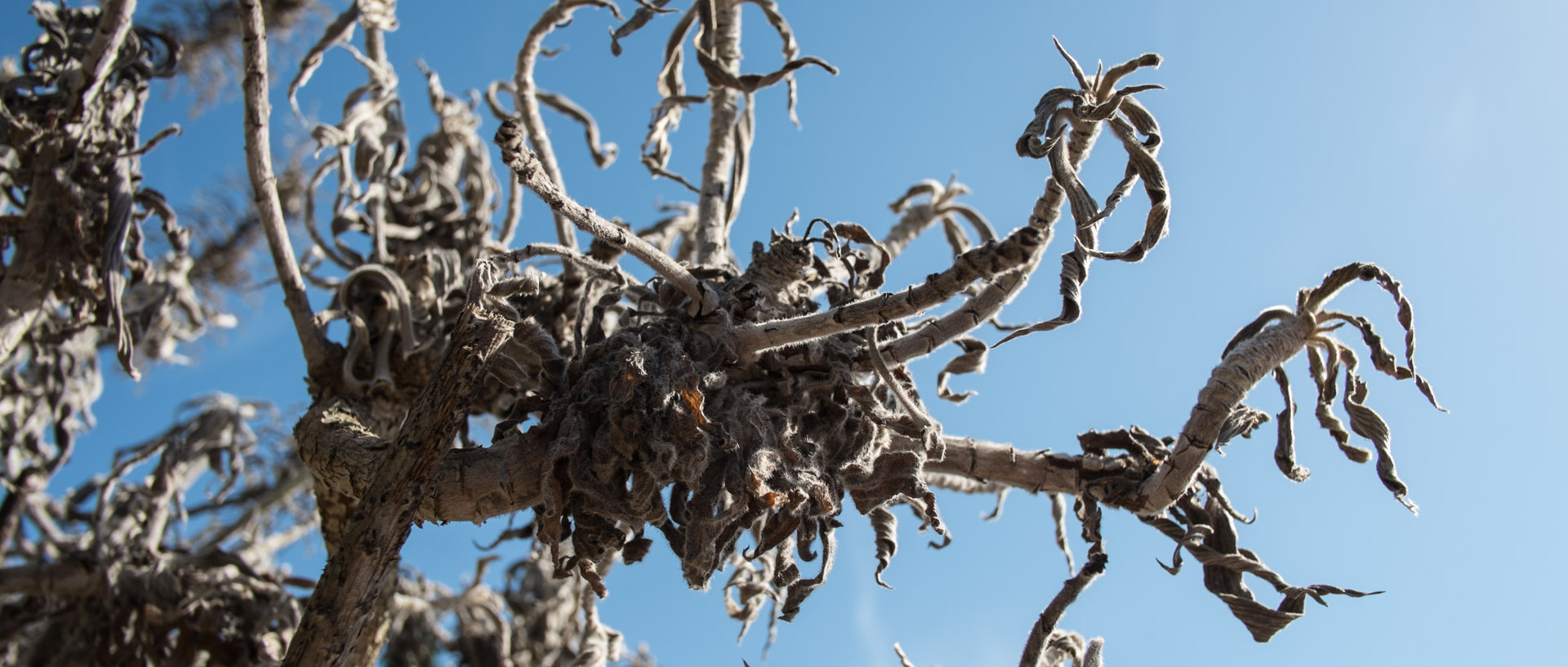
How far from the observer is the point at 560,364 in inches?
76.5

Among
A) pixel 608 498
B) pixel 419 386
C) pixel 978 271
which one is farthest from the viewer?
pixel 419 386

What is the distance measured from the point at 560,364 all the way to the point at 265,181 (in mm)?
997

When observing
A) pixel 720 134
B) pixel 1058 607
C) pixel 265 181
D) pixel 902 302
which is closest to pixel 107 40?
pixel 265 181

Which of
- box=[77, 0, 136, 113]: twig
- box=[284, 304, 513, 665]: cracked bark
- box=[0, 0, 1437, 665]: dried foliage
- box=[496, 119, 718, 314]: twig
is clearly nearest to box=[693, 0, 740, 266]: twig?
box=[0, 0, 1437, 665]: dried foliage

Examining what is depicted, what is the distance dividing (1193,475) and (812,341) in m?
0.75

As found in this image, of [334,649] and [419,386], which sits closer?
[334,649]

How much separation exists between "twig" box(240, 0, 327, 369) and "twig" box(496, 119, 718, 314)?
39.5 inches

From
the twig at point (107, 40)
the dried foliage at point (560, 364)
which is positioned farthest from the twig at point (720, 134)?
the twig at point (107, 40)

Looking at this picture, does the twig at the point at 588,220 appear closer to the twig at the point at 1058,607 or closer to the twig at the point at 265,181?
the twig at the point at 1058,607

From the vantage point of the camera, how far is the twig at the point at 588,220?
149 centimetres

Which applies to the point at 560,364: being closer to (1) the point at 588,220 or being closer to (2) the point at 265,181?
(1) the point at 588,220

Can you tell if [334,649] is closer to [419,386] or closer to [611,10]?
[419,386]

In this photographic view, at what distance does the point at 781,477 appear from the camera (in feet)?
5.89

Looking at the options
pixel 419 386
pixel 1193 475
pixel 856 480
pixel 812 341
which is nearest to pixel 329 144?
pixel 419 386
